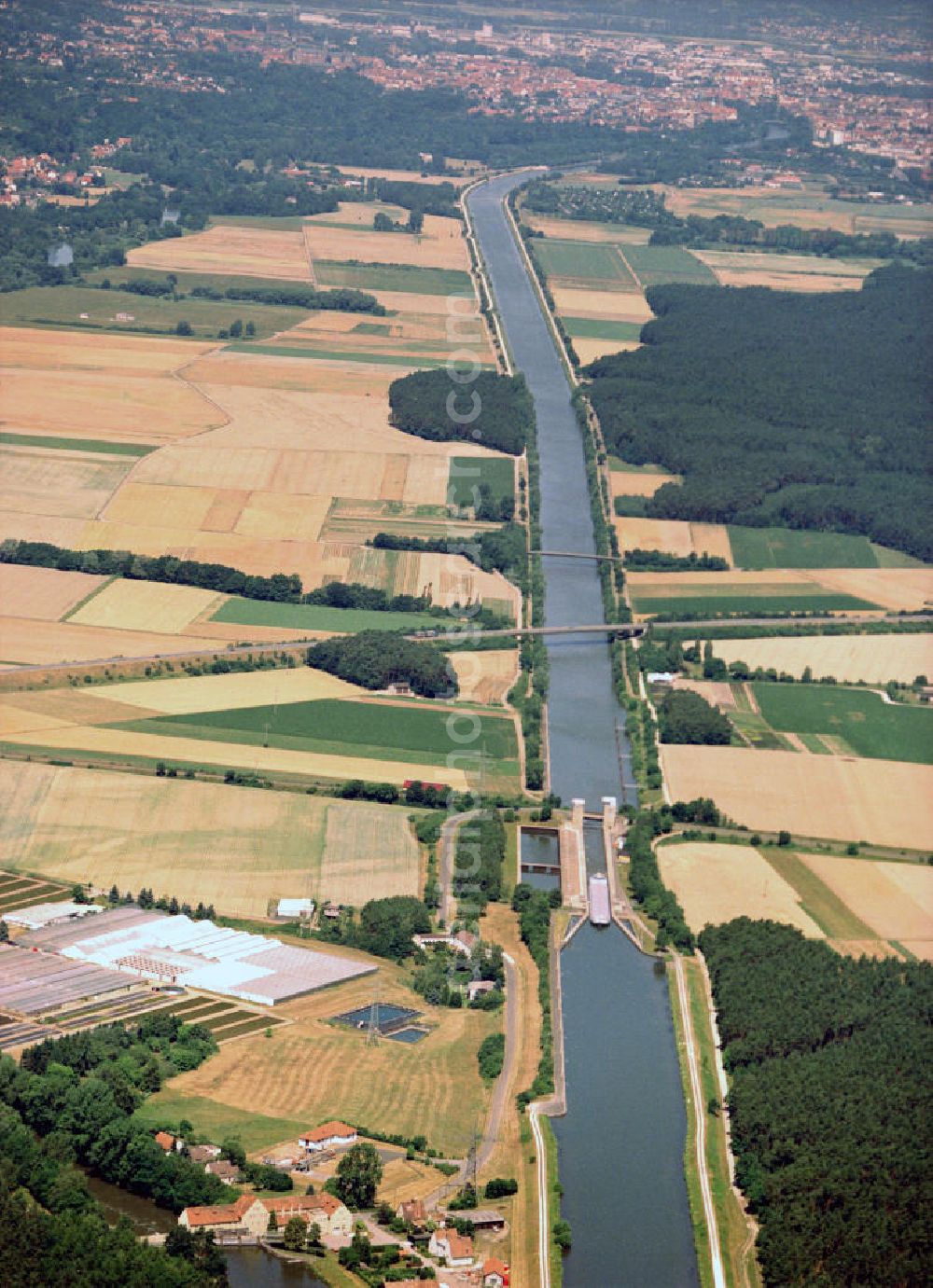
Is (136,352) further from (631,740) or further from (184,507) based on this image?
(631,740)

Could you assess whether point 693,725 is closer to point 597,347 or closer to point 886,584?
point 886,584

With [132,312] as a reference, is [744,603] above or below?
above

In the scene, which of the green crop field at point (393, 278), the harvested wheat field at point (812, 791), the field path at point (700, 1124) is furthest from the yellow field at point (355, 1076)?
the green crop field at point (393, 278)

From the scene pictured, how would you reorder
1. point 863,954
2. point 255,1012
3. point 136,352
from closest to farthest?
1. point 255,1012
2. point 863,954
3. point 136,352

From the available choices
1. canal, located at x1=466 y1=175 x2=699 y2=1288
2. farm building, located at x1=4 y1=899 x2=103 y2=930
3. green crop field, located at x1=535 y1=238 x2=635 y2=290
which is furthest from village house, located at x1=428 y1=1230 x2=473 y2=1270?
green crop field, located at x1=535 y1=238 x2=635 y2=290

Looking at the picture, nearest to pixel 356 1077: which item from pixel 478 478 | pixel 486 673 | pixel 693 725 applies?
pixel 693 725

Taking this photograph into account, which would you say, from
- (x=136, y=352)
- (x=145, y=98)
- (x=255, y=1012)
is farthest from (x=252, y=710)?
(x=145, y=98)

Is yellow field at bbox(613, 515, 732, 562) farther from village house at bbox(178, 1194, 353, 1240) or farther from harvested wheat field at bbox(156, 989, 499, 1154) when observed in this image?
village house at bbox(178, 1194, 353, 1240)
